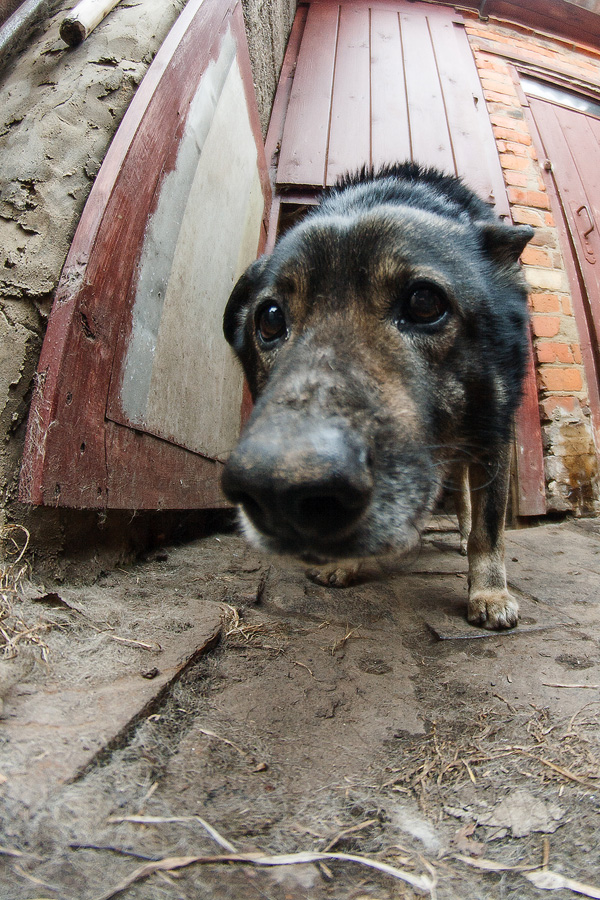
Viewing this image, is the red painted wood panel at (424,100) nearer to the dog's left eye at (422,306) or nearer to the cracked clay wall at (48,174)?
the cracked clay wall at (48,174)

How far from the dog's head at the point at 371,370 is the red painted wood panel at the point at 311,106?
185 centimetres

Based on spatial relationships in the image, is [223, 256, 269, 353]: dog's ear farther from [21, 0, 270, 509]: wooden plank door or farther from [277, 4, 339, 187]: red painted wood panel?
[277, 4, 339, 187]: red painted wood panel

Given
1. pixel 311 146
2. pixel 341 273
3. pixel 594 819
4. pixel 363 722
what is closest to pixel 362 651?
pixel 363 722

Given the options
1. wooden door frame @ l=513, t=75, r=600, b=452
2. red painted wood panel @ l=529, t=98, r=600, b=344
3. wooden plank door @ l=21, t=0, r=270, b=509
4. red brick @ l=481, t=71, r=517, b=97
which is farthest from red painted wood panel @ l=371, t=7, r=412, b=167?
wooden plank door @ l=21, t=0, r=270, b=509

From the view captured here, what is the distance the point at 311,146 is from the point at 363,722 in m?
4.22

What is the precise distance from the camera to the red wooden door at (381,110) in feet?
12.5

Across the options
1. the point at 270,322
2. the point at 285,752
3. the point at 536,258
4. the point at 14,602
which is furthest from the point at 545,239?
the point at 14,602

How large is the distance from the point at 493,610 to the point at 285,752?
1041 millimetres

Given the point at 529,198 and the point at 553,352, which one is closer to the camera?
the point at 553,352

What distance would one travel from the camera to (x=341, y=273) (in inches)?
61.6

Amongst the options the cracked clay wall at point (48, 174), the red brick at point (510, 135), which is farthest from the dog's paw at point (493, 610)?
the red brick at point (510, 135)

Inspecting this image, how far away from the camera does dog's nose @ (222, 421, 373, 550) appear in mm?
873

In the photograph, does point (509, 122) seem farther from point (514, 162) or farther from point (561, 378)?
point (561, 378)

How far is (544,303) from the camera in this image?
Answer: 3.74 metres
